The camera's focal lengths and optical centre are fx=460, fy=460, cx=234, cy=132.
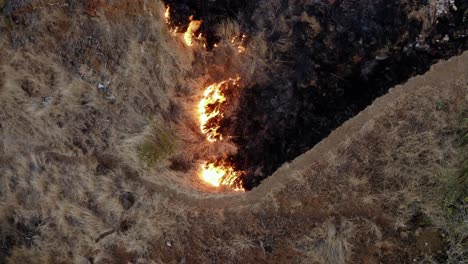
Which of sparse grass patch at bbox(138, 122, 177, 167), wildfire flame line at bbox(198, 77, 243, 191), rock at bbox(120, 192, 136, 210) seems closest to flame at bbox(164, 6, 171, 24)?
wildfire flame line at bbox(198, 77, 243, 191)

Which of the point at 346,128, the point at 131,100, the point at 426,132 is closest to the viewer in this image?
the point at 426,132

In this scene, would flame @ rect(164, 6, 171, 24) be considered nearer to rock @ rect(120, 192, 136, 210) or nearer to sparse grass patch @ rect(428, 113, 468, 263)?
rock @ rect(120, 192, 136, 210)

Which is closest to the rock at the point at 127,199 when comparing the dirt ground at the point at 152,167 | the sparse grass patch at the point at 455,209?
the dirt ground at the point at 152,167

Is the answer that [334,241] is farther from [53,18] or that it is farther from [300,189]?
[53,18]

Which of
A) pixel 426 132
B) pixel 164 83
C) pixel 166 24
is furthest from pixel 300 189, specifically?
pixel 166 24

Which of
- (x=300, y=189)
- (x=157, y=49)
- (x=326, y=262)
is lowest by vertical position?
(x=326, y=262)

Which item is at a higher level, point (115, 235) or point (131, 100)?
point (131, 100)
